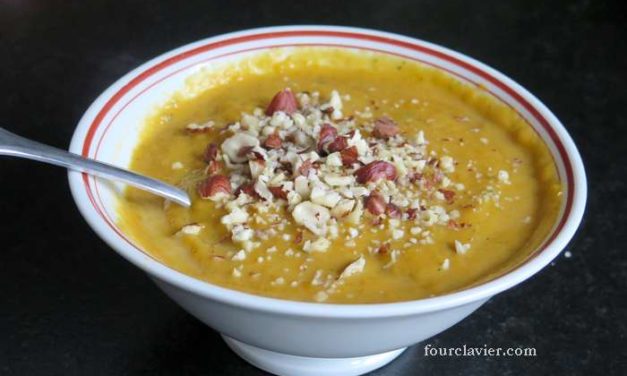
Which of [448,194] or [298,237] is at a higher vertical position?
[448,194]

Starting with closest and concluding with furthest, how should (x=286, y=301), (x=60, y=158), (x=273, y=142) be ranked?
(x=286, y=301) → (x=60, y=158) → (x=273, y=142)

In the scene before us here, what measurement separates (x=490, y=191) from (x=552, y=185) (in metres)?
0.10

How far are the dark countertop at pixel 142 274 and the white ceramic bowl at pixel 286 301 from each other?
0.60 ft

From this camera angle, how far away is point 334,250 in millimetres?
1228

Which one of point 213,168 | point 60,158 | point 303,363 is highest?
point 213,168

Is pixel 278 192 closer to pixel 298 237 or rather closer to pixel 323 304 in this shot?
pixel 298 237

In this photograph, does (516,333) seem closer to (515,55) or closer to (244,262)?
(244,262)

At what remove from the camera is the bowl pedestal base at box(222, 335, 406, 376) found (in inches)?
49.4

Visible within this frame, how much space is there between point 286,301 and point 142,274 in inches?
21.7

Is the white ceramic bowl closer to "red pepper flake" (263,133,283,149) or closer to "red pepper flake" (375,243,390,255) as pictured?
"red pepper flake" (375,243,390,255)

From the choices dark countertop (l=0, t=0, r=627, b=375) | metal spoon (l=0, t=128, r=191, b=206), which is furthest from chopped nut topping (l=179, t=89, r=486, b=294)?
dark countertop (l=0, t=0, r=627, b=375)

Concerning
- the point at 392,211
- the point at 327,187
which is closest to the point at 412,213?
the point at 392,211

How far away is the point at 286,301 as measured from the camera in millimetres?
1002

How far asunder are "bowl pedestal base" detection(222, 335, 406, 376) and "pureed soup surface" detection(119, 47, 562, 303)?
154 mm
